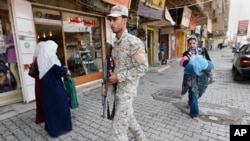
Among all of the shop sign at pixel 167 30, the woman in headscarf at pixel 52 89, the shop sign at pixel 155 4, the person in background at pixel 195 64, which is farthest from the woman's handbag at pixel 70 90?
the shop sign at pixel 167 30

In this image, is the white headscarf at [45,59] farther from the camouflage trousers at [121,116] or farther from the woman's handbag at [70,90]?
the camouflage trousers at [121,116]

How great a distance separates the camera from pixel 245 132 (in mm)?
2346

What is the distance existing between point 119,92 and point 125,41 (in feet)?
1.93

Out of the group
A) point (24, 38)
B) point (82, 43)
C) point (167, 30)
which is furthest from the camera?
point (167, 30)

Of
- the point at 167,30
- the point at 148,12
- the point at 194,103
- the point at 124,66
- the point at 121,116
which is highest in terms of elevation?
the point at 148,12

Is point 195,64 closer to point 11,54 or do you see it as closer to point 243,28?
point 11,54

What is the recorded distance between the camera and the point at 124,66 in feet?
5.90

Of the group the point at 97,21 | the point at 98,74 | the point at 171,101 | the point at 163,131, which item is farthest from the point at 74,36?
the point at 163,131

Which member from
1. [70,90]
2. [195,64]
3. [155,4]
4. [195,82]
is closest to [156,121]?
[195,82]

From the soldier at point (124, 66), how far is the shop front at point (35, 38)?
11.0 feet

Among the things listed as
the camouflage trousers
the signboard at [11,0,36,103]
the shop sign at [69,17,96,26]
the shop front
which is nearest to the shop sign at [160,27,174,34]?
the shop front

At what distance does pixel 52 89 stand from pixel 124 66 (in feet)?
5.03

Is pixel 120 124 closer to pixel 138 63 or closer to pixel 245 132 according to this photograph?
pixel 138 63

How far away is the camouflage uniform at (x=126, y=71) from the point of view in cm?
174
